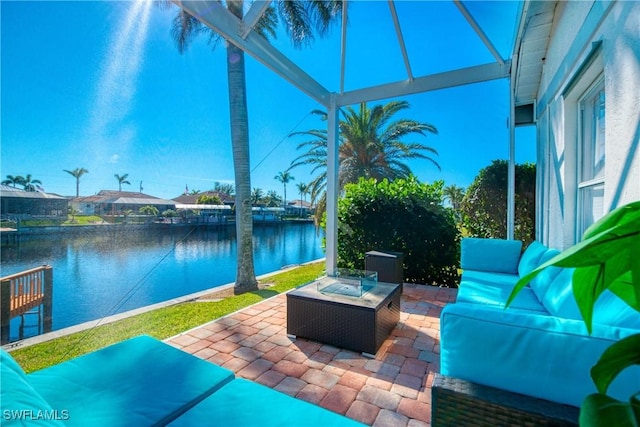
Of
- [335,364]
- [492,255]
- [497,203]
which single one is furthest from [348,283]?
[497,203]

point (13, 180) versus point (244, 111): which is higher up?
point (244, 111)

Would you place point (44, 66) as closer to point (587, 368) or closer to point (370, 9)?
point (370, 9)

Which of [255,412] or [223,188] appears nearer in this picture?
[255,412]

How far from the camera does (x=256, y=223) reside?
7.02 metres

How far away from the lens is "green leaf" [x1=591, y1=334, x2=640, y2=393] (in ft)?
1.86

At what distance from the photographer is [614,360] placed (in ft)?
1.87

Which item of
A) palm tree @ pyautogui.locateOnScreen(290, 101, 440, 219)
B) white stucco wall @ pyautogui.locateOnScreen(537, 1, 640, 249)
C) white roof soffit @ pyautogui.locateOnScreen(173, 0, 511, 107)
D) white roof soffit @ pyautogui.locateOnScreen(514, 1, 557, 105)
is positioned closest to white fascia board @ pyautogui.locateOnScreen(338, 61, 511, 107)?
white roof soffit @ pyautogui.locateOnScreen(173, 0, 511, 107)

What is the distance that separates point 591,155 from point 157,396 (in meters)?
3.77

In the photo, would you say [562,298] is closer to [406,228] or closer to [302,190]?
[406,228]

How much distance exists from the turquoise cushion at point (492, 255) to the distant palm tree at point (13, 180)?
16.5 feet

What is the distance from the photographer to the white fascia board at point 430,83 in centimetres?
420

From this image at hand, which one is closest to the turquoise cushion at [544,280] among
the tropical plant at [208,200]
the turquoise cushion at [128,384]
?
the turquoise cushion at [128,384]

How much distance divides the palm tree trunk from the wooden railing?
9.76 feet

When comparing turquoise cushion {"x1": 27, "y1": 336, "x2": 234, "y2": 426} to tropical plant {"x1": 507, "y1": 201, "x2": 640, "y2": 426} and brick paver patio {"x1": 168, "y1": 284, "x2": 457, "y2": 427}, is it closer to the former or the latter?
brick paver patio {"x1": 168, "y1": 284, "x2": 457, "y2": 427}
